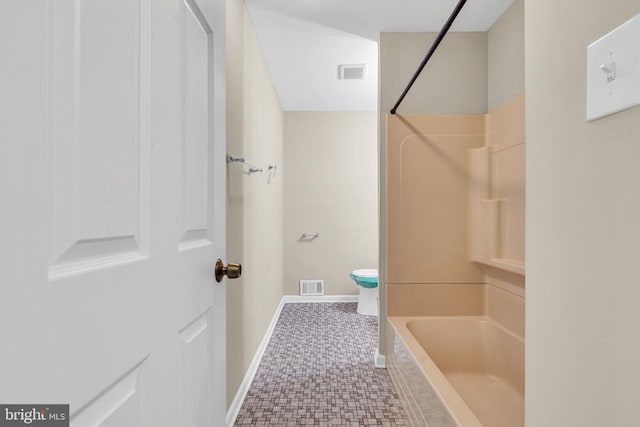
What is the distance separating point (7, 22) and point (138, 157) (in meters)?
0.25

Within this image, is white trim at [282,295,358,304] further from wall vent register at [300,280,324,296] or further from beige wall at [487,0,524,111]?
beige wall at [487,0,524,111]

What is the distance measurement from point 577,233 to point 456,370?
6.30 ft

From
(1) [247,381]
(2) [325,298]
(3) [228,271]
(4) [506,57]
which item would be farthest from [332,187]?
(3) [228,271]

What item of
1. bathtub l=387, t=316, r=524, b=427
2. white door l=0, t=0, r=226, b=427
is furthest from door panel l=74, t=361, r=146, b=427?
bathtub l=387, t=316, r=524, b=427

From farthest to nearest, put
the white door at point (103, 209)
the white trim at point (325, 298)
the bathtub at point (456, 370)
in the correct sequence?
the white trim at point (325, 298) → the bathtub at point (456, 370) → the white door at point (103, 209)

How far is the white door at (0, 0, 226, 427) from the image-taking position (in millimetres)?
349

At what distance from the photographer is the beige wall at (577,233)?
45 cm

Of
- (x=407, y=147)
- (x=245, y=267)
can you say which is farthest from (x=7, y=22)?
(x=407, y=147)

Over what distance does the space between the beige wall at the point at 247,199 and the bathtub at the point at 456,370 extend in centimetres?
95

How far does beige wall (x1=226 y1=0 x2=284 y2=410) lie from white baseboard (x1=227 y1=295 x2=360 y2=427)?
6 centimetres

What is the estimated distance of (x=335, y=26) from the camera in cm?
237

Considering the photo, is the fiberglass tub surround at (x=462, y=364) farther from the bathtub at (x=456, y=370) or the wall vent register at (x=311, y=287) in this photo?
the wall vent register at (x=311, y=287)

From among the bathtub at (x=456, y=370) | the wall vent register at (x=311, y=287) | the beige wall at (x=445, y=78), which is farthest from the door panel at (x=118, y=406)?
the wall vent register at (x=311, y=287)

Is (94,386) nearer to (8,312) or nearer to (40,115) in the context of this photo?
(8,312)
